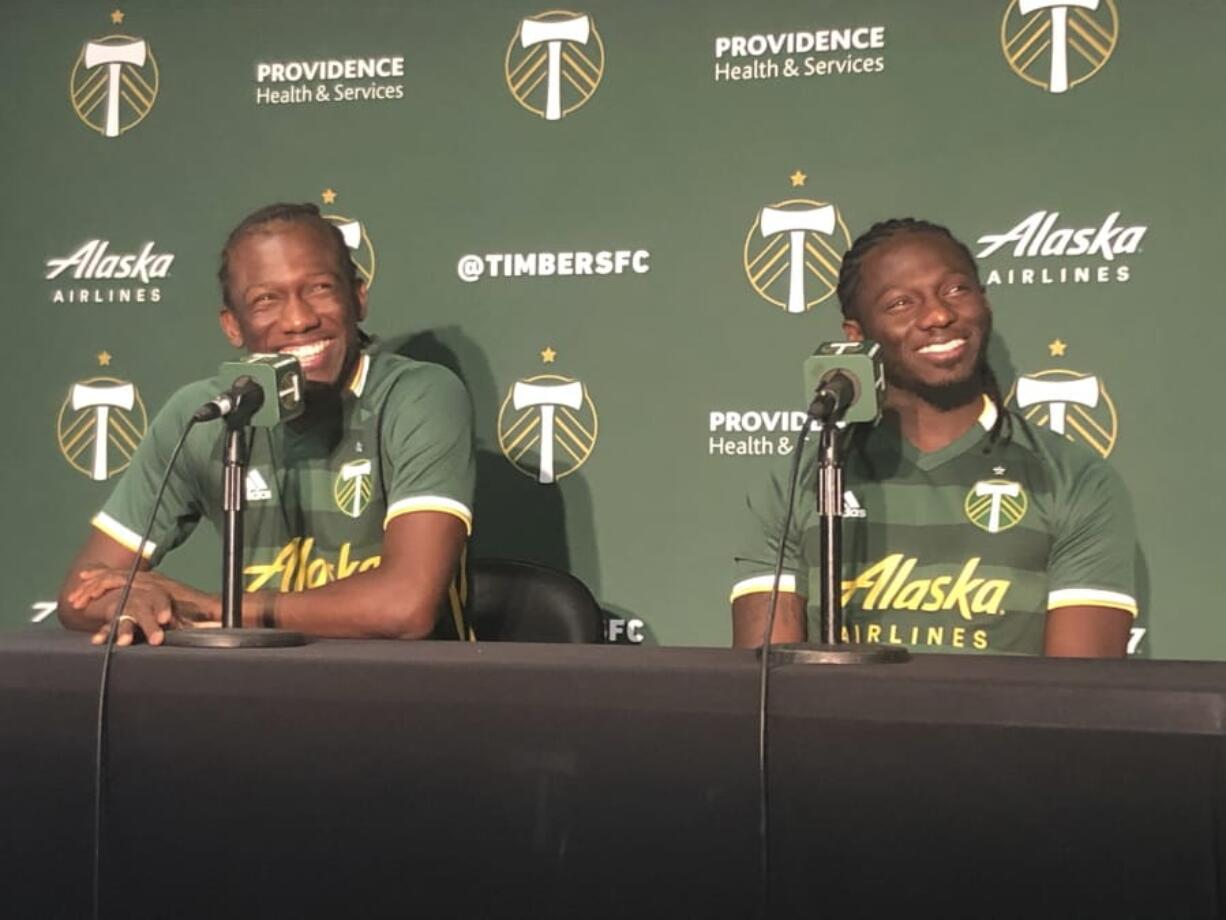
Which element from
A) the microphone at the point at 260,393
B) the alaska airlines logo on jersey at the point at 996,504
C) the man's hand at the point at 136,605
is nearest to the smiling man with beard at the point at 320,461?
the man's hand at the point at 136,605

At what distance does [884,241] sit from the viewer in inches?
123

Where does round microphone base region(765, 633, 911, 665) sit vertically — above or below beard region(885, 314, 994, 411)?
below

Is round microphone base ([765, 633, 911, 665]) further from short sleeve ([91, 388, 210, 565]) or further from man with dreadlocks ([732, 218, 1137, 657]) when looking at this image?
short sleeve ([91, 388, 210, 565])

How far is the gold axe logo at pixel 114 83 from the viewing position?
152 inches

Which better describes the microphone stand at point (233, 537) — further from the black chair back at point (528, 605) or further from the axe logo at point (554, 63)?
the axe logo at point (554, 63)

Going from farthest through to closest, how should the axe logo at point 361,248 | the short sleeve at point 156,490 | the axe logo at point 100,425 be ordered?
1. the axe logo at point 100,425
2. the axe logo at point 361,248
3. the short sleeve at point 156,490

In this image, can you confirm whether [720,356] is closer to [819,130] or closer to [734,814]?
[819,130]

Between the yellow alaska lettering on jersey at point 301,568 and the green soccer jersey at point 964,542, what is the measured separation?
737mm

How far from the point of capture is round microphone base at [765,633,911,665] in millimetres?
1780

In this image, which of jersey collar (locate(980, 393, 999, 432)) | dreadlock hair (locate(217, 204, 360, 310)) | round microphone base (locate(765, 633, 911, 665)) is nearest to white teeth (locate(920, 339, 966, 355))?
jersey collar (locate(980, 393, 999, 432))

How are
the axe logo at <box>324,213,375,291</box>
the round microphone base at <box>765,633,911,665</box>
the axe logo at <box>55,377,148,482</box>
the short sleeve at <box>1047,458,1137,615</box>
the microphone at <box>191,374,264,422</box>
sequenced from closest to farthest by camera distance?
the round microphone base at <box>765,633,911,665</box>, the microphone at <box>191,374,264,422</box>, the short sleeve at <box>1047,458,1137,615</box>, the axe logo at <box>324,213,375,291</box>, the axe logo at <box>55,377,148,482</box>

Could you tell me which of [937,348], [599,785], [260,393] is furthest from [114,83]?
[599,785]

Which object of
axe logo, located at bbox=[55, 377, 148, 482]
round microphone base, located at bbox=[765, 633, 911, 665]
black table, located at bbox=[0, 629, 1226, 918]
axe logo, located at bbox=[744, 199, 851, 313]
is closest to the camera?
black table, located at bbox=[0, 629, 1226, 918]

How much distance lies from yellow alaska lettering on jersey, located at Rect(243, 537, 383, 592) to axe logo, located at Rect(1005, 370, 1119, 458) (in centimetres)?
139
